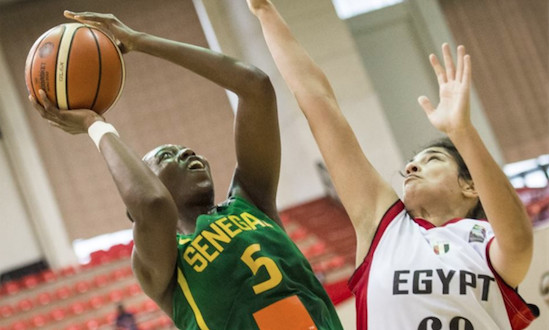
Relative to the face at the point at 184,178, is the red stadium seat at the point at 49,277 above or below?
below

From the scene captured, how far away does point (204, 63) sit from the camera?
2.25 m

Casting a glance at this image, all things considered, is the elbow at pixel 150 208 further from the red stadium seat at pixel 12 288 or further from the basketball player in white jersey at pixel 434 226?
the red stadium seat at pixel 12 288

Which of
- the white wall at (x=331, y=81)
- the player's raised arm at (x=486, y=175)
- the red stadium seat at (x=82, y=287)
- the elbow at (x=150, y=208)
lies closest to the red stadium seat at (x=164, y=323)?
the red stadium seat at (x=82, y=287)

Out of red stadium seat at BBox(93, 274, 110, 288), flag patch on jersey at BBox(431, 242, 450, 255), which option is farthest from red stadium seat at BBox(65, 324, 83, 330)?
flag patch on jersey at BBox(431, 242, 450, 255)

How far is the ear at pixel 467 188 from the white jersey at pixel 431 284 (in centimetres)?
17

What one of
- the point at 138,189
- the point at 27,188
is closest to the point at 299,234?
the point at 27,188

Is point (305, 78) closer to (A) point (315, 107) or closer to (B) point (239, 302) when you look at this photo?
(A) point (315, 107)

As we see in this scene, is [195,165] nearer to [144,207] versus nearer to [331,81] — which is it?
[144,207]

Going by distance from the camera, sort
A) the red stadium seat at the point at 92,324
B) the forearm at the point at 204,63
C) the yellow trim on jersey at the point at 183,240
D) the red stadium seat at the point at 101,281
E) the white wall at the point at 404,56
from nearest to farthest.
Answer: the yellow trim on jersey at the point at 183,240 → the forearm at the point at 204,63 → the red stadium seat at the point at 92,324 → the red stadium seat at the point at 101,281 → the white wall at the point at 404,56

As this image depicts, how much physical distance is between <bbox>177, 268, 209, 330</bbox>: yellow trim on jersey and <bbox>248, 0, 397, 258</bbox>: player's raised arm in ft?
1.56

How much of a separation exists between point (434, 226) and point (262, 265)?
1.52 feet

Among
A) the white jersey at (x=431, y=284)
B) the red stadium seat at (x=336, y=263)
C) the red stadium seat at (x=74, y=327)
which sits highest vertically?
the white jersey at (x=431, y=284)

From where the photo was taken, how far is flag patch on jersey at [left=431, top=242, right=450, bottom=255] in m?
1.82

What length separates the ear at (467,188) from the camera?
2010 millimetres
